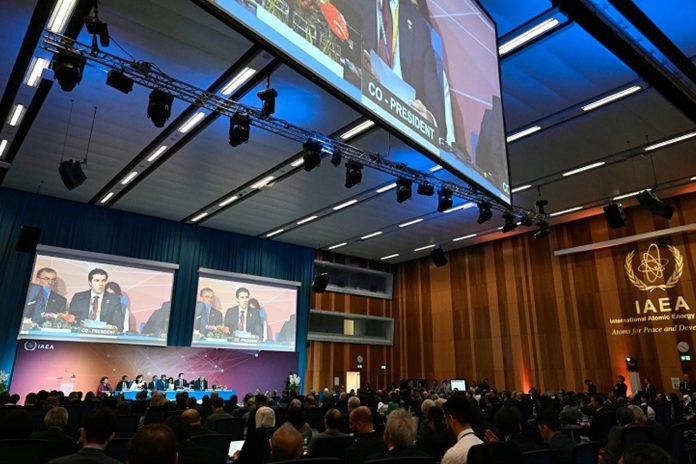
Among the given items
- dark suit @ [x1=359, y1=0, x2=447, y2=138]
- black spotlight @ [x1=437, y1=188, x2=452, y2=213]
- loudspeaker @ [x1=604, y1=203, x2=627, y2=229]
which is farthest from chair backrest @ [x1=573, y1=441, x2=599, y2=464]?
loudspeaker @ [x1=604, y1=203, x2=627, y2=229]

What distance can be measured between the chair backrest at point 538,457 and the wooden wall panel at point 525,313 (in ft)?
40.9

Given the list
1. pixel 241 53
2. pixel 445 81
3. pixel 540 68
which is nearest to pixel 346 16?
pixel 445 81

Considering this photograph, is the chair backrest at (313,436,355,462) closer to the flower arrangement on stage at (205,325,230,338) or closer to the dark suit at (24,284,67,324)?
the dark suit at (24,284,67,324)

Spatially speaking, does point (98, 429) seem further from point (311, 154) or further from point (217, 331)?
point (217, 331)

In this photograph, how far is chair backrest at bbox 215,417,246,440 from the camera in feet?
18.0

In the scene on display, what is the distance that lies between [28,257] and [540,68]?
13.5 meters

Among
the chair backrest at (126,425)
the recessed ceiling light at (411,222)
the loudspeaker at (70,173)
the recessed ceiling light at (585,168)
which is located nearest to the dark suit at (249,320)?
the recessed ceiling light at (411,222)

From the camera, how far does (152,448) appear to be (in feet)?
5.60

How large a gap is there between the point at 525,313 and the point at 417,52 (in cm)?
1357

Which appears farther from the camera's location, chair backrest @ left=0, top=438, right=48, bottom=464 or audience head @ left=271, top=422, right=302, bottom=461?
chair backrest @ left=0, top=438, right=48, bottom=464

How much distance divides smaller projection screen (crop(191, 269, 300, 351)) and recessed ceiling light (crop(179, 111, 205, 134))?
23.9 feet

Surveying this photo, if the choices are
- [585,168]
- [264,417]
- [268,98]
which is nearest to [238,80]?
[268,98]

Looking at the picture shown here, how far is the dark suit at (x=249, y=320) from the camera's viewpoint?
1584 cm

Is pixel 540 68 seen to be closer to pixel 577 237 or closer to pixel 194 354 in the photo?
A: pixel 577 237
